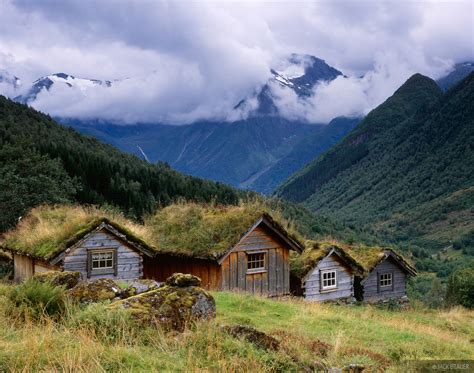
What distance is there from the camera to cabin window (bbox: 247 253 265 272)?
979 inches

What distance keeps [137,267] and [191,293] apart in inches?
574

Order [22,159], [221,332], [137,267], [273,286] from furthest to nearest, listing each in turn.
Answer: [22,159] → [273,286] → [137,267] → [221,332]

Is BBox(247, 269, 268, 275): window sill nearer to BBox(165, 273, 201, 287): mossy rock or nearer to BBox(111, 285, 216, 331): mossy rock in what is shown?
BBox(165, 273, 201, 287): mossy rock

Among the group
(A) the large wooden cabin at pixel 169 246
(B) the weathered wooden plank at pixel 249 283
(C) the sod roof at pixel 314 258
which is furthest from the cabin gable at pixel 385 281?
(B) the weathered wooden plank at pixel 249 283

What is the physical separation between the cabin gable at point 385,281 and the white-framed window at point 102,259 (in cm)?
1798

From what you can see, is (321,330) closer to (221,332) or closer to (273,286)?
(221,332)

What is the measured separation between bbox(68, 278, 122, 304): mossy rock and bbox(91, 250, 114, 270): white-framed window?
12.9 metres

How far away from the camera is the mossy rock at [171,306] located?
8.23 metres

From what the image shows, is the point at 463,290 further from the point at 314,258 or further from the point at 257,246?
the point at 257,246

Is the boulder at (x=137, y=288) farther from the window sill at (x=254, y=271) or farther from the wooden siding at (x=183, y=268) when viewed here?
the window sill at (x=254, y=271)

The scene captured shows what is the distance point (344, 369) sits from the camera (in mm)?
7332

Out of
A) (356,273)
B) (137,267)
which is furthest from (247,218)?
(356,273)

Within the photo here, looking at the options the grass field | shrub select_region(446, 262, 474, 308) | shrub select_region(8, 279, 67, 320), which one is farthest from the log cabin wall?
shrub select_region(446, 262, 474, 308)

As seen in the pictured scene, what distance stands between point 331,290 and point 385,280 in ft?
23.5
